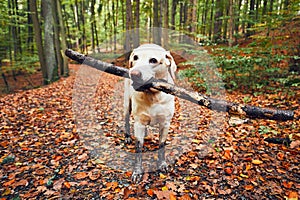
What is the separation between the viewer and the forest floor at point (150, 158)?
2680 millimetres

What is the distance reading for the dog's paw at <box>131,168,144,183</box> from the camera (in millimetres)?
2877

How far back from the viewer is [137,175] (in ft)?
9.60

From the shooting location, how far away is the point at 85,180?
9.66ft

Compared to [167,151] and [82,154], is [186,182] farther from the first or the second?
[82,154]


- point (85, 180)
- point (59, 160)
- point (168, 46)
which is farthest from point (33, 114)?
point (168, 46)

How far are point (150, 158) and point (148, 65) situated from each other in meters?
1.88

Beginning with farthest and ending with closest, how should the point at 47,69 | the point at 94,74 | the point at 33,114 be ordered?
the point at 94,74, the point at 47,69, the point at 33,114

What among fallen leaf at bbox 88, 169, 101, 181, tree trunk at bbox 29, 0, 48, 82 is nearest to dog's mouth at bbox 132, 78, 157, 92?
fallen leaf at bbox 88, 169, 101, 181

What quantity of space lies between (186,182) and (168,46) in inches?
366

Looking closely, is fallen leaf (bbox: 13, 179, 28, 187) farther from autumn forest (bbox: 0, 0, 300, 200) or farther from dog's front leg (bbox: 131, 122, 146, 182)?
dog's front leg (bbox: 131, 122, 146, 182)

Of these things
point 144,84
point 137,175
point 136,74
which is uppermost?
point 136,74

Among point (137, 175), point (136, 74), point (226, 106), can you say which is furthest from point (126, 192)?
point (226, 106)

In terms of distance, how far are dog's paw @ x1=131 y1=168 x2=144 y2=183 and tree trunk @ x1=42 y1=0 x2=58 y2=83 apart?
954 cm

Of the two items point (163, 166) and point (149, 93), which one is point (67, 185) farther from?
point (149, 93)
